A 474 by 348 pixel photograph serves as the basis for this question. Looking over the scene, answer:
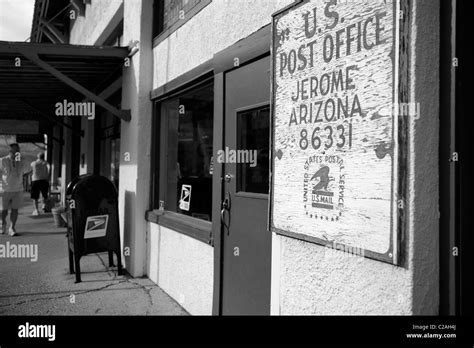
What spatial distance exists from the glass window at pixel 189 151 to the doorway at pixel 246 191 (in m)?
0.79

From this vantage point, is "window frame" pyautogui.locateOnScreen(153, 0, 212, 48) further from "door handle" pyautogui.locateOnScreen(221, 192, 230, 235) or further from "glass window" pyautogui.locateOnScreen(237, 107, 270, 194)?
"door handle" pyautogui.locateOnScreen(221, 192, 230, 235)

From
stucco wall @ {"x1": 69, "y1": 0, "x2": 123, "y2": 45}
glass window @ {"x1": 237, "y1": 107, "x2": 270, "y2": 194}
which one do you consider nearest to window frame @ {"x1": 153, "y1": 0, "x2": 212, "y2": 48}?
glass window @ {"x1": 237, "y1": 107, "x2": 270, "y2": 194}

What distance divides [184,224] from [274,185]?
2118 millimetres

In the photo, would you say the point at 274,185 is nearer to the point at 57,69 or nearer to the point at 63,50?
the point at 63,50

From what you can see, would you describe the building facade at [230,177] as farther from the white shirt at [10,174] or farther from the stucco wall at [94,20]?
the white shirt at [10,174]

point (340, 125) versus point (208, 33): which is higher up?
point (208, 33)

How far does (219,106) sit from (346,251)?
85.9 inches

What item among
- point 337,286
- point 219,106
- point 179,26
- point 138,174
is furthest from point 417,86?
point 138,174

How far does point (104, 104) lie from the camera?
604 centimetres

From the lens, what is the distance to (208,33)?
13.9 ft

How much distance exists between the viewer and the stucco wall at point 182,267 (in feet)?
13.5

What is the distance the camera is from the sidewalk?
179 inches

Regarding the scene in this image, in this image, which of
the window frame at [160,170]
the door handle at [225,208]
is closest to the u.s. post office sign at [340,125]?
the door handle at [225,208]

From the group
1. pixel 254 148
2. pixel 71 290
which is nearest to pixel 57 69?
pixel 71 290
